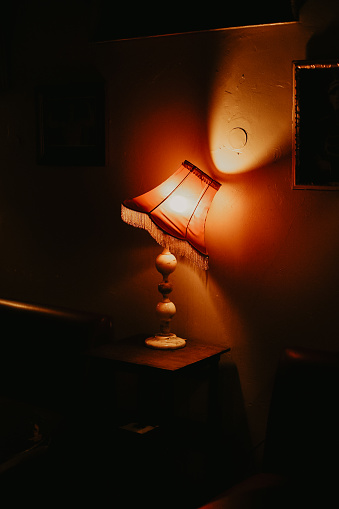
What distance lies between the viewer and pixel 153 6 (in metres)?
3.10

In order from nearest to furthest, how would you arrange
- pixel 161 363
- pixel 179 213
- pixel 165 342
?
pixel 161 363 < pixel 179 213 < pixel 165 342

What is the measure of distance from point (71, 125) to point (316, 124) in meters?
1.39

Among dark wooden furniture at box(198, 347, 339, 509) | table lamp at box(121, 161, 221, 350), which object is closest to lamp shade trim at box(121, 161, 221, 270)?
table lamp at box(121, 161, 221, 350)

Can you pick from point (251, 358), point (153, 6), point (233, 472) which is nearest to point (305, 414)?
point (251, 358)

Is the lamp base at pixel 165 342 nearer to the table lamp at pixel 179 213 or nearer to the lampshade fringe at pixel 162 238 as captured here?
the table lamp at pixel 179 213

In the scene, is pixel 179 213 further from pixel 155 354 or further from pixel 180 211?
pixel 155 354

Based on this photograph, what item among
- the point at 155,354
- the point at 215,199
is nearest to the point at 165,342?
the point at 155,354

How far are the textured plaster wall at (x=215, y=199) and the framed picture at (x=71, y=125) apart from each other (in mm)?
55

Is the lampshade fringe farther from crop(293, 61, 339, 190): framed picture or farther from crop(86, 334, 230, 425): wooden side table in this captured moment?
crop(293, 61, 339, 190): framed picture

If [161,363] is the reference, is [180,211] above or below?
above

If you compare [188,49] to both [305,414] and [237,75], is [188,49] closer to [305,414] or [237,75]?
[237,75]

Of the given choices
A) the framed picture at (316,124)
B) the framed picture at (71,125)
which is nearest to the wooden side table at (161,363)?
the framed picture at (316,124)

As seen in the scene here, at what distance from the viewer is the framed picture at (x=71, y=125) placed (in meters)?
3.32

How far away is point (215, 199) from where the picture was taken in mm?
3016
